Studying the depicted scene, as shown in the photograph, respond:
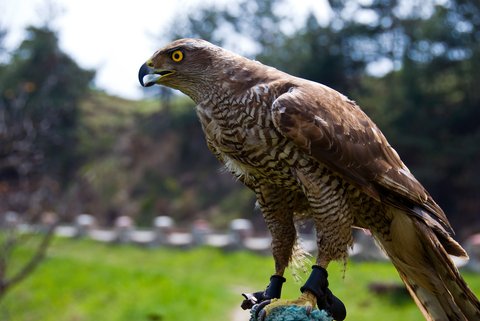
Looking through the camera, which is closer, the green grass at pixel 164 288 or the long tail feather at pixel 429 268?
the long tail feather at pixel 429 268

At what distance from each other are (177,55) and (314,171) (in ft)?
2.57

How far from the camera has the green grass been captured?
10969 mm

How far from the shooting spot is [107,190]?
27875mm

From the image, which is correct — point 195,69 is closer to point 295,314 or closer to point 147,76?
point 147,76

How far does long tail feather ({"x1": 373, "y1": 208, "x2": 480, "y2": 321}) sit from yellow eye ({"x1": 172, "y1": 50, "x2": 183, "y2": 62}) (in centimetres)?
117

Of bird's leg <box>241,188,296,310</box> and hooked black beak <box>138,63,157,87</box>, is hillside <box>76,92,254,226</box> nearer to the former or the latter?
bird's leg <box>241,188,296,310</box>

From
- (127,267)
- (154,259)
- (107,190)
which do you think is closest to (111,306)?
(127,267)

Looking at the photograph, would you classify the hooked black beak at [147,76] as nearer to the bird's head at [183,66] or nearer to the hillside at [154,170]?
the bird's head at [183,66]

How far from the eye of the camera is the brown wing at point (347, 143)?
265cm

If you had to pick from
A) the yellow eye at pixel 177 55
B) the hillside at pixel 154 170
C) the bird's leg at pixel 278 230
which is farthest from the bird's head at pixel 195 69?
the hillside at pixel 154 170

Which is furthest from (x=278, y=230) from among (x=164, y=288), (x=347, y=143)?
(x=164, y=288)

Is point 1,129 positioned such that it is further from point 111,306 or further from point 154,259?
point 154,259

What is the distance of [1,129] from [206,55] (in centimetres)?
705

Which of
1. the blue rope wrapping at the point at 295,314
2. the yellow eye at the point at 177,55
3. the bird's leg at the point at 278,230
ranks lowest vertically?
the blue rope wrapping at the point at 295,314
